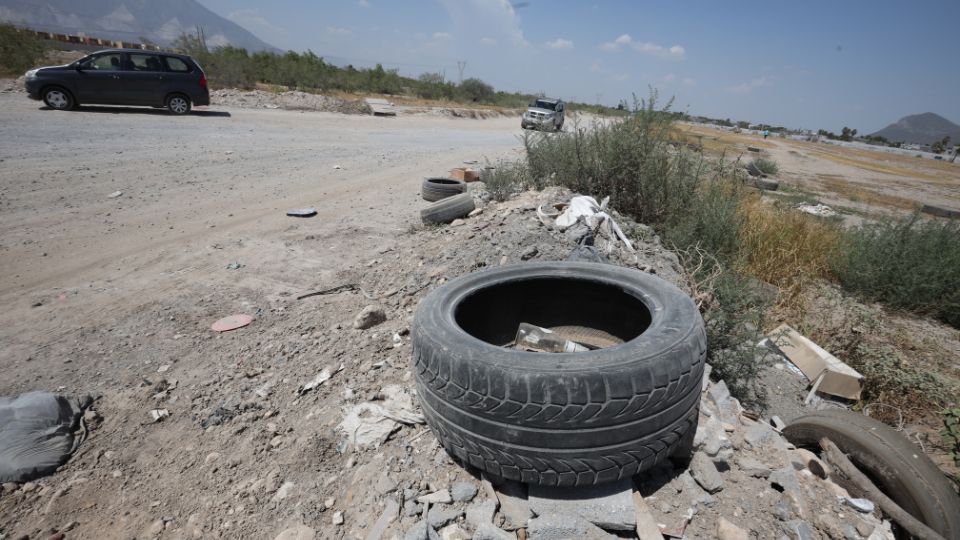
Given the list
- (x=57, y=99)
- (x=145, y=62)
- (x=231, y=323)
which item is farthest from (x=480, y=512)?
(x=145, y=62)

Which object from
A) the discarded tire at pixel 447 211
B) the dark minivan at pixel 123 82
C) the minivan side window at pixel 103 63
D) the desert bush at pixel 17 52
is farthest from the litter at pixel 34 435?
the desert bush at pixel 17 52

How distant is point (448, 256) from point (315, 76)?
27686mm

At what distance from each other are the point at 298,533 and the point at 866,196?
18.4 meters

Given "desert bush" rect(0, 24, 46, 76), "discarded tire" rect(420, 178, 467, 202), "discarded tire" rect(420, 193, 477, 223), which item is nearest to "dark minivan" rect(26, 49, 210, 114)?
"desert bush" rect(0, 24, 46, 76)

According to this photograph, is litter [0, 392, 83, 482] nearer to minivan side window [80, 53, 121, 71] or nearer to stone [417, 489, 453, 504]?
stone [417, 489, 453, 504]

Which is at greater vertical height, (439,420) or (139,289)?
(439,420)

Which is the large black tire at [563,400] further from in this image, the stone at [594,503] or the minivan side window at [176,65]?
the minivan side window at [176,65]

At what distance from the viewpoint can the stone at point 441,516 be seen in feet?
6.25

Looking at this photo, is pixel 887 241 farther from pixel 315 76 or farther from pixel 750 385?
pixel 315 76

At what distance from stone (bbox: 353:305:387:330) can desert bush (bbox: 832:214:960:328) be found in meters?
5.95

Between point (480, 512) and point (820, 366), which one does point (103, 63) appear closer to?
point (480, 512)

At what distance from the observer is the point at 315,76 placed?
2764 cm

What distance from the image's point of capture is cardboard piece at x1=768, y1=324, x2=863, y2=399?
3971 mm

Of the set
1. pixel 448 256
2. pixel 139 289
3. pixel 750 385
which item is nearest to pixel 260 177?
pixel 139 289
